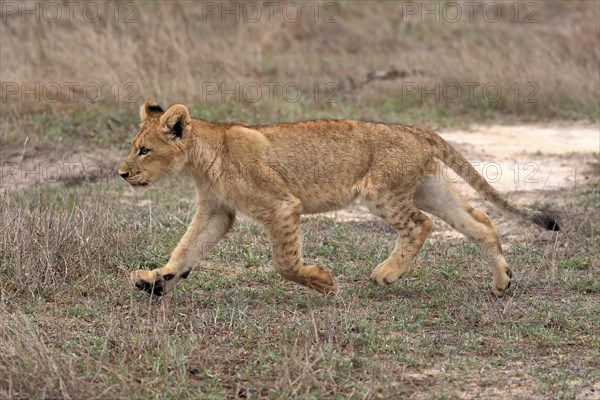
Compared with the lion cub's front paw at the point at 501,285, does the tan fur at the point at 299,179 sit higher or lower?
higher

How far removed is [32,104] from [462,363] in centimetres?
735

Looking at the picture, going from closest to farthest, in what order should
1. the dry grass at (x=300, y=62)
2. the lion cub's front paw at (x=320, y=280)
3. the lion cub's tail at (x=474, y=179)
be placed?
the lion cub's front paw at (x=320, y=280) < the lion cub's tail at (x=474, y=179) < the dry grass at (x=300, y=62)

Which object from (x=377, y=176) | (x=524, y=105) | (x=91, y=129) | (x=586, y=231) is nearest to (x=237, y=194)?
(x=377, y=176)

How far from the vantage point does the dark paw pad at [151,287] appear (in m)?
6.21

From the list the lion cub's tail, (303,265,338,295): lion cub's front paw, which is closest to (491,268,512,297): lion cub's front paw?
the lion cub's tail

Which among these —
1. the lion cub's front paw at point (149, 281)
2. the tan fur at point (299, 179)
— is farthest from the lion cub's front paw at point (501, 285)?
the lion cub's front paw at point (149, 281)

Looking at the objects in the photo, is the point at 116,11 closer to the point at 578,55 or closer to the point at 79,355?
the point at 578,55

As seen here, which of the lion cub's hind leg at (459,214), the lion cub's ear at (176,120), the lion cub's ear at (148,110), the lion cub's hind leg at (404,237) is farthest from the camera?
the lion cub's hind leg at (459,214)

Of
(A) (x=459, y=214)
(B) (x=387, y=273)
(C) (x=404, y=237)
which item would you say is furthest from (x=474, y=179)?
(B) (x=387, y=273)

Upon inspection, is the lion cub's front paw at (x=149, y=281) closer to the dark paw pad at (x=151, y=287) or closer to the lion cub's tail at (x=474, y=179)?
the dark paw pad at (x=151, y=287)

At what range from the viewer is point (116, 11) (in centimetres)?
1570

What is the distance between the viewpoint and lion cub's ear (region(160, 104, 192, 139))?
6.31m

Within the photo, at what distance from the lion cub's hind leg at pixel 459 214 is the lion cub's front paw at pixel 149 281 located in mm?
1696

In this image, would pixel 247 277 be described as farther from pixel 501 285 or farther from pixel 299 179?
pixel 501 285
